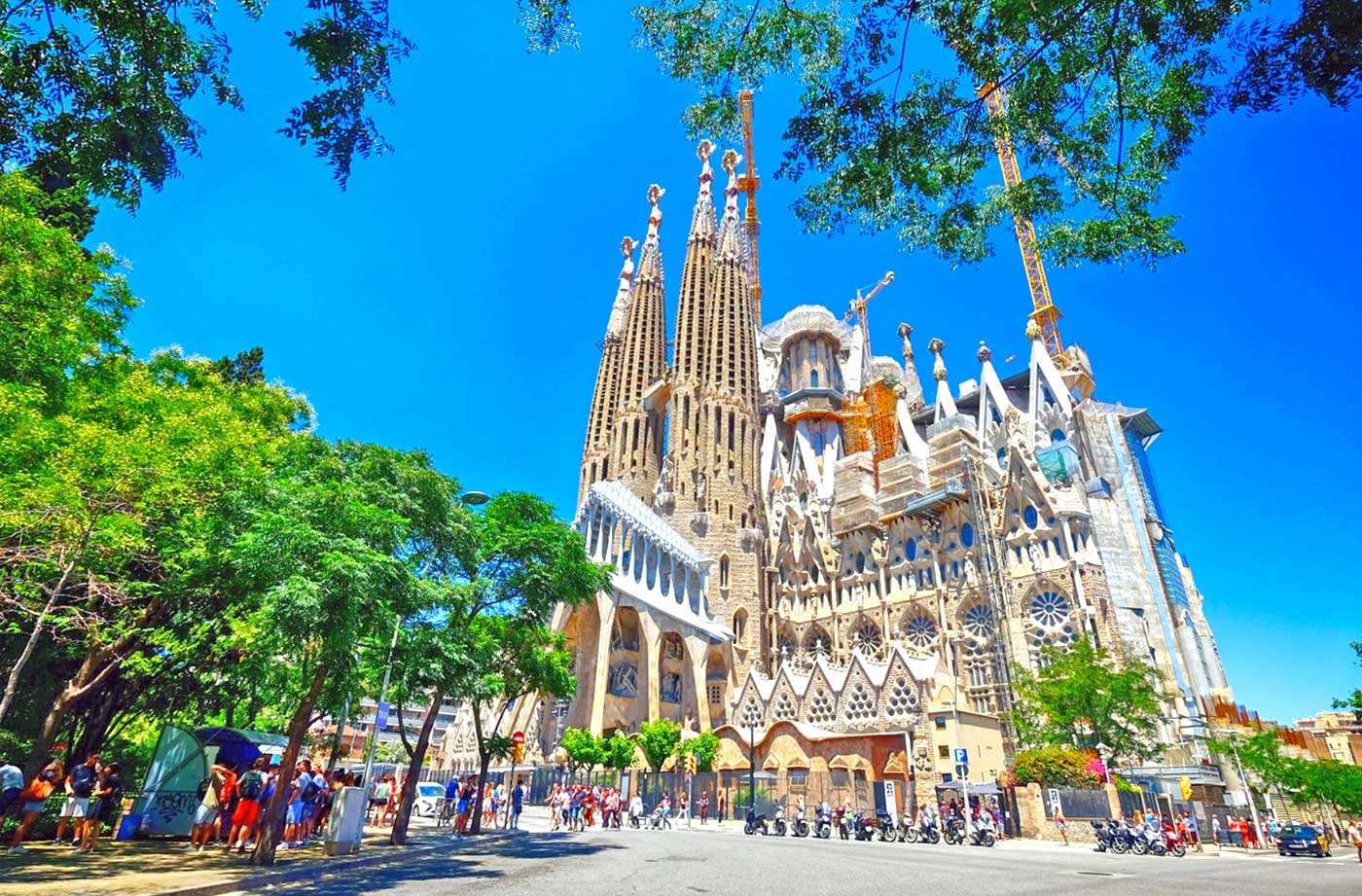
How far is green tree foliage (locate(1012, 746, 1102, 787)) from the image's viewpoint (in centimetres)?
2125

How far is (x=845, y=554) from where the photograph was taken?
47.4m

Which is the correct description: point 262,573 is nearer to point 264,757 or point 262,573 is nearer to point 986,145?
point 264,757

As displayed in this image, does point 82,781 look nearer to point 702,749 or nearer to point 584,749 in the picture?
point 584,749

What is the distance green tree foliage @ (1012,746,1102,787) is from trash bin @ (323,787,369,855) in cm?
1916

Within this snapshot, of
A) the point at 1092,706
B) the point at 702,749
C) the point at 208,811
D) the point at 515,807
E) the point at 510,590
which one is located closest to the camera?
the point at 208,811

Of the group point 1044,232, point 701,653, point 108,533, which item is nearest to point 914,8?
point 1044,232

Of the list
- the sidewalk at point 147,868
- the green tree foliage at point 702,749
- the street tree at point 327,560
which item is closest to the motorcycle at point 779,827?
the green tree foliage at point 702,749

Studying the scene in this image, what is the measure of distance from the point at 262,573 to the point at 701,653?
102 feet

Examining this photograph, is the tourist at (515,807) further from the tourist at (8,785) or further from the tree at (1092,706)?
the tree at (1092,706)

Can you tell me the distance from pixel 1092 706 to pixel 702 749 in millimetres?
15615

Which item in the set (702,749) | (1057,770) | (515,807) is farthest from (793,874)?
(702,749)

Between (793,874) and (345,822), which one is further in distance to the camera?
(345,822)

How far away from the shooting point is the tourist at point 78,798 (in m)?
11.0

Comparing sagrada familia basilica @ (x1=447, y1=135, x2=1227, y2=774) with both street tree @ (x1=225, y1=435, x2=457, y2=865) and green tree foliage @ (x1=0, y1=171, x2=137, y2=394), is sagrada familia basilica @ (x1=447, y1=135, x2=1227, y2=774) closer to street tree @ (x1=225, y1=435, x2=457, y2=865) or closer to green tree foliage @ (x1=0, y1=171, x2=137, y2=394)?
street tree @ (x1=225, y1=435, x2=457, y2=865)
